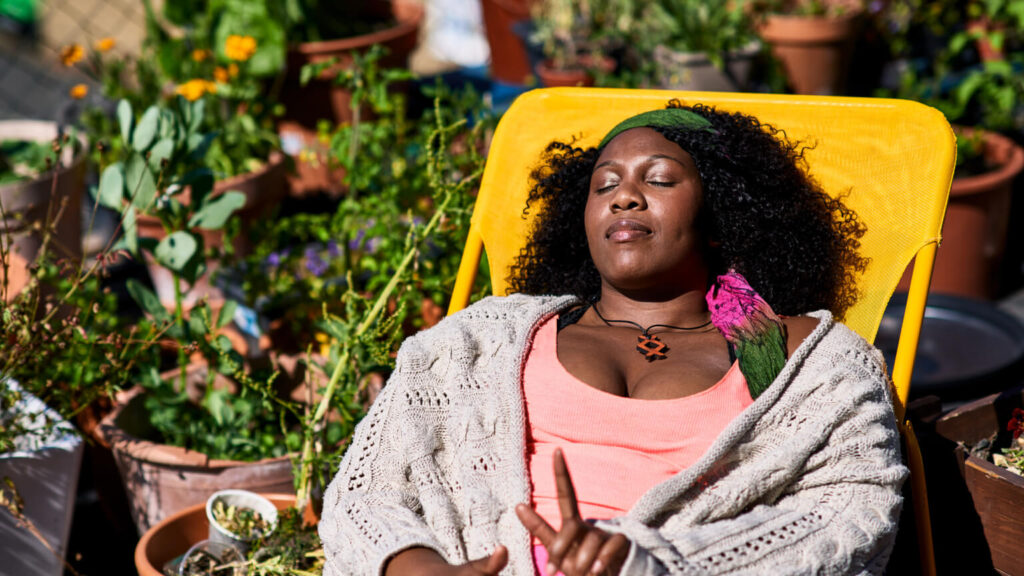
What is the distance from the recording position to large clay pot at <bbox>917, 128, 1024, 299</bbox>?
4.15m

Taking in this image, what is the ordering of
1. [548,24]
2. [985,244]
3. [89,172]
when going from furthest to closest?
1. [548,24]
2. [89,172]
3. [985,244]

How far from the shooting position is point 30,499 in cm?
254

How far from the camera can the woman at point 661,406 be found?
1912 millimetres

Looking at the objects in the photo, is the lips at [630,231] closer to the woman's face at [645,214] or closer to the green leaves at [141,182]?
the woman's face at [645,214]

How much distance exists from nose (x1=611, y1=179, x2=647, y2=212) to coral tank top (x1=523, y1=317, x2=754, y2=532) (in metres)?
0.40

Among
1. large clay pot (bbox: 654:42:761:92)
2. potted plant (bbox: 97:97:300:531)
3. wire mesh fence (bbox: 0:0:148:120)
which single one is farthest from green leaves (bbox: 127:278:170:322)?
wire mesh fence (bbox: 0:0:148:120)

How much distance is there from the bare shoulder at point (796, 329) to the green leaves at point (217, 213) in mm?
1500

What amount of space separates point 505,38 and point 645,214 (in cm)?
491

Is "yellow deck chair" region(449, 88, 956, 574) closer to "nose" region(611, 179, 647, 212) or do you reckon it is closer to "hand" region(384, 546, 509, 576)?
"nose" region(611, 179, 647, 212)

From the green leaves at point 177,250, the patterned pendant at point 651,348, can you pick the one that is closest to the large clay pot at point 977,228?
the patterned pendant at point 651,348

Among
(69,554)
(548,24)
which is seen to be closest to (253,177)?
(69,554)

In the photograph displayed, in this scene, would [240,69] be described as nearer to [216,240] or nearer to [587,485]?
[216,240]

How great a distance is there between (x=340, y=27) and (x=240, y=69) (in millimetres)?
1006

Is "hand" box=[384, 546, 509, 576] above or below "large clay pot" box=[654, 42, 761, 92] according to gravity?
above
